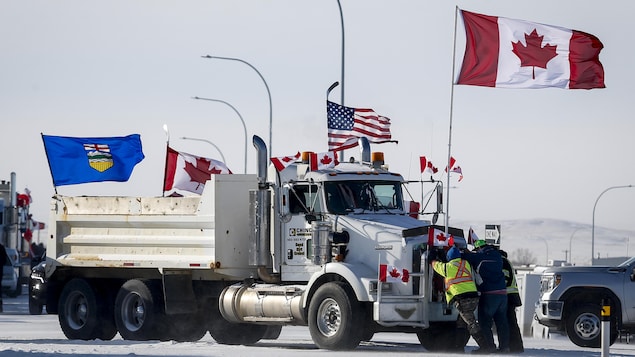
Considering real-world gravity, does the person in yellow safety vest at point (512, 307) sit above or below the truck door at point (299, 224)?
below

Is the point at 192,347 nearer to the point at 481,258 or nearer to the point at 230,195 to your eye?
the point at 230,195

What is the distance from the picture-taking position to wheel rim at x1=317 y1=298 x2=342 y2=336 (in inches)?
904

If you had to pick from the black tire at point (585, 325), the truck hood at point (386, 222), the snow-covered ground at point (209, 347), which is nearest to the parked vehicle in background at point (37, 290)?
the snow-covered ground at point (209, 347)

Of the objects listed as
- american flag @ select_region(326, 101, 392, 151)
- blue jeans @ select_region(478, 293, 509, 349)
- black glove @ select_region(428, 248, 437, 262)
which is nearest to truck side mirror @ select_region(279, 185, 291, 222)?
black glove @ select_region(428, 248, 437, 262)

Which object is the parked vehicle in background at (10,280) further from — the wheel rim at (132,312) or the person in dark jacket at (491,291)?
the person in dark jacket at (491,291)

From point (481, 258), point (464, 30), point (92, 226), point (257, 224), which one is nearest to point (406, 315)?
point (481, 258)

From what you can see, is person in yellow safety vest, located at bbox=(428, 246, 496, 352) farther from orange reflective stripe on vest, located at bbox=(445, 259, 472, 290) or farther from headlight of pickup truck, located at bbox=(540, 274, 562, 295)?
headlight of pickup truck, located at bbox=(540, 274, 562, 295)

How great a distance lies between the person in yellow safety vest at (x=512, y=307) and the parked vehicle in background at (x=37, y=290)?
9.48m

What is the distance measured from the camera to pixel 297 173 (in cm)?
2450

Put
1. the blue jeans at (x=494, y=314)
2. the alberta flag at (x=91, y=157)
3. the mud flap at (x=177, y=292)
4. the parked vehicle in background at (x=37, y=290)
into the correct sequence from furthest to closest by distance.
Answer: the alberta flag at (x=91, y=157), the parked vehicle in background at (x=37, y=290), the mud flap at (x=177, y=292), the blue jeans at (x=494, y=314)

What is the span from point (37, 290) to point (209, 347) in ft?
20.7

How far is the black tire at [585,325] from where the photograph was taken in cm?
2652

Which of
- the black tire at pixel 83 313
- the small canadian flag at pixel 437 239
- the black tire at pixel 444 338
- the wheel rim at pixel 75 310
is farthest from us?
the wheel rim at pixel 75 310

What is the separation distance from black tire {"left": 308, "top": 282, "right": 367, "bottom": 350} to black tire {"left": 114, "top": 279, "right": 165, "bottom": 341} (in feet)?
12.6
